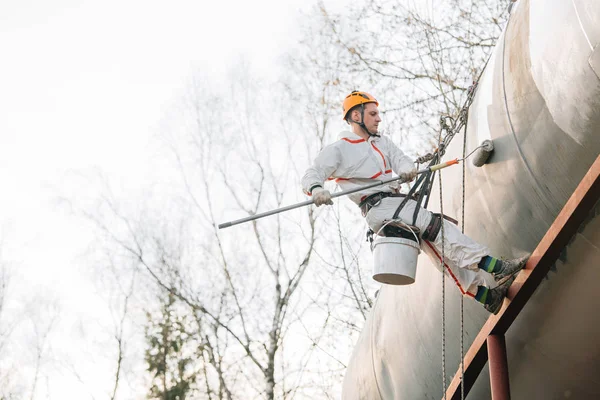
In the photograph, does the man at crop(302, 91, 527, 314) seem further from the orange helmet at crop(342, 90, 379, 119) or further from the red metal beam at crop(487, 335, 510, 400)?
the red metal beam at crop(487, 335, 510, 400)

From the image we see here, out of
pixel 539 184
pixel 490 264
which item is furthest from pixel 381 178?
pixel 539 184

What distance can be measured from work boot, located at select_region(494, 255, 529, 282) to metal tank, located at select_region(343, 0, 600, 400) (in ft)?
0.20

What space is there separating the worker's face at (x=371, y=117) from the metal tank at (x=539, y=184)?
0.77m

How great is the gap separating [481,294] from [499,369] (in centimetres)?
46

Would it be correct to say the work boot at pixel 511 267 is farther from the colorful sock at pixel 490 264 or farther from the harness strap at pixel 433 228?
the harness strap at pixel 433 228

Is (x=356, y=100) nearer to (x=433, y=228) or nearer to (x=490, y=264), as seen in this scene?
(x=433, y=228)

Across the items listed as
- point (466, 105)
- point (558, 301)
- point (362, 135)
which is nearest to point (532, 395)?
point (558, 301)

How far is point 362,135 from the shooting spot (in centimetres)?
557

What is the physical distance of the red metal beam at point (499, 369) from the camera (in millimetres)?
4129

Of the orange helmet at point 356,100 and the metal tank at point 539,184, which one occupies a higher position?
the orange helmet at point 356,100

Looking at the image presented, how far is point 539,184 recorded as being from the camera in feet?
12.4

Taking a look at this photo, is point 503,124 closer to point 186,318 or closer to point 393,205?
point 393,205

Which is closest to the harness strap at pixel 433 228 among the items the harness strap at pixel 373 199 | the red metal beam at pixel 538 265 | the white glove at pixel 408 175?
the white glove at pixel 408 175

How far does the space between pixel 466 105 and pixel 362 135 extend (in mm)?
999
